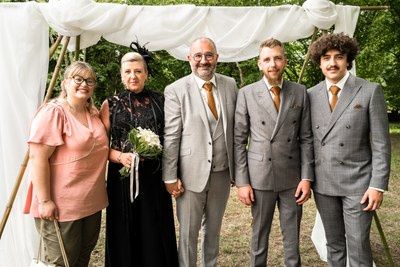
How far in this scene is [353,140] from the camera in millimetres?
3020

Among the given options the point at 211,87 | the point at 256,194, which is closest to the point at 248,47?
the point at 211,87

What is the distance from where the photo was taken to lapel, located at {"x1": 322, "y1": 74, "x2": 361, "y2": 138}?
3023mm

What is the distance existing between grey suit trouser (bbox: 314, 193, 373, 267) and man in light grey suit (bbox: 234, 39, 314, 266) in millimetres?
196

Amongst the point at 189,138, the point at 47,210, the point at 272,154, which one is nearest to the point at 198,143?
the point at 189,138

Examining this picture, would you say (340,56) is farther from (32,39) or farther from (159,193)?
(32,39)

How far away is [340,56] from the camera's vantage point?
308 centimetres

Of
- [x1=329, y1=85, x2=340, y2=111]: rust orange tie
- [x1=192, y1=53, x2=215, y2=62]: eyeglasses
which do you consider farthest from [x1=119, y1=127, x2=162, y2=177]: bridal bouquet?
[x1=329, y1=85, x2=340, y2=111]: rust orange tie

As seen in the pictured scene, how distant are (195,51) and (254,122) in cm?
72

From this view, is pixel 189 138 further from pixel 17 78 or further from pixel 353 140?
pixel 17 78

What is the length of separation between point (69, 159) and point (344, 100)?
199cm

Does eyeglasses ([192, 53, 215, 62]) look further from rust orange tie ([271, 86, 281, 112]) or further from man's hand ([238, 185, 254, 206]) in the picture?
man's hand ([238, 185, 254, 206])

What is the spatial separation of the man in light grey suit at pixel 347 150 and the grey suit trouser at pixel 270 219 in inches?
8.9

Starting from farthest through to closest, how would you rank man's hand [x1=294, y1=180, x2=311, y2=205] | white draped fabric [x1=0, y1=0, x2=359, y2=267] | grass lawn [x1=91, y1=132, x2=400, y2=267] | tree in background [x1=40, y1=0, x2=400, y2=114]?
tree in background [x1=40, y1=0, x2=400, y2=114] → grass lawn [x1=91, y1=132, x2=400, y2=267] → white draped fabric [x1=0, y1=0, x2=359, y2=267] → man's hand [x1=294, y1=180, x2=311, y2=205]

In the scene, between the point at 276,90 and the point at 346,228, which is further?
the point at 276,90
